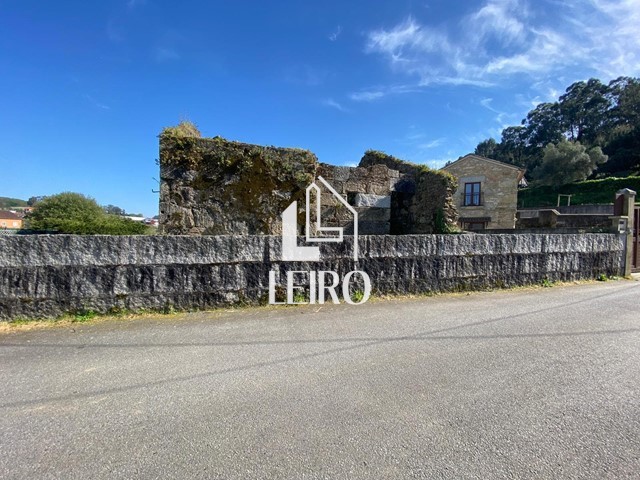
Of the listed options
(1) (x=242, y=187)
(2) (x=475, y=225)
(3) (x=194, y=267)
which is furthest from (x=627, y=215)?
(2) (x=475, y=225)

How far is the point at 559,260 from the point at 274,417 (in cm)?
789

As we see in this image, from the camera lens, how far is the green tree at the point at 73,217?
8.20 m

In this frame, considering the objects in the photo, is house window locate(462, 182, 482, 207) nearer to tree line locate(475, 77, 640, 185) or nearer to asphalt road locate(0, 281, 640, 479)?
tree line locate(475, 77, 640, 185)

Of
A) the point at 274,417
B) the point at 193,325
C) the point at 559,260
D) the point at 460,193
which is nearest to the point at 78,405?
the point at 274,417

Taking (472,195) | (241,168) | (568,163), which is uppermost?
(568,163)

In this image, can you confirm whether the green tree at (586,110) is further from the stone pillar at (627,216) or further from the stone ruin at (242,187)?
the stone ruin at (242,187)

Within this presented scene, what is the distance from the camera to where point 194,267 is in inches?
189

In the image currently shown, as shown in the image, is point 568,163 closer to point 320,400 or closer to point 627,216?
point 627,216

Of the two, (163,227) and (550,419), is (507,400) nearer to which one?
(550,419)

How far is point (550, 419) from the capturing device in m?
2.24

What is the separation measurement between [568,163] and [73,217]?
167ft

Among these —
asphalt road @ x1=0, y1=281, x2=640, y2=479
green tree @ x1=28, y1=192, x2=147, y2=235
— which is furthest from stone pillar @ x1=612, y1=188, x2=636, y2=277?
green tree @ x1=28, y1=192, x2=147, y2=235

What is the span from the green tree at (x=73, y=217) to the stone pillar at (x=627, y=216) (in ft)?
43.5

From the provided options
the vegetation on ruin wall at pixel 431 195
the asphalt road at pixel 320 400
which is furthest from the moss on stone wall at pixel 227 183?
the vegetation on ruin wall at pixel 431 195
